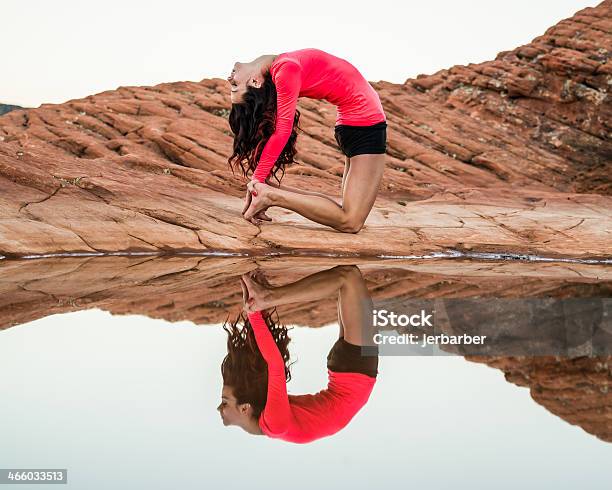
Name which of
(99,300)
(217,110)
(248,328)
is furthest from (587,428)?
(217,110)

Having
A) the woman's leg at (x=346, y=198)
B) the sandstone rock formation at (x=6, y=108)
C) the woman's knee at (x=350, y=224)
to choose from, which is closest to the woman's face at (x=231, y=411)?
the woman's leg at (x=346, y=198)

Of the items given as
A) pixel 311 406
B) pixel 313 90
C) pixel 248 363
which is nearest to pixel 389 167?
pixel 313 90

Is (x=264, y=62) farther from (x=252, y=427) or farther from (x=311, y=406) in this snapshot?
(x=252, y=427)

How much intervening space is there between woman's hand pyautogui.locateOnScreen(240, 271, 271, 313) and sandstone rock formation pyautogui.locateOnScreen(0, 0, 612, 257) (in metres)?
2.08

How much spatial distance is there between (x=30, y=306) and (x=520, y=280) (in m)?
4.01

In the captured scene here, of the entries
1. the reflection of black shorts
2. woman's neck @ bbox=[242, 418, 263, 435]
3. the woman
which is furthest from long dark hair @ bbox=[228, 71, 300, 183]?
woman's neck @ bbox=[242, 418, 263, 435]

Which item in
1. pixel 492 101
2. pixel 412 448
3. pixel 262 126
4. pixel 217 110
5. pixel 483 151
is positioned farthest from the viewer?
pixel 492 101

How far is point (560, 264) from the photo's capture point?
8211 millimetres

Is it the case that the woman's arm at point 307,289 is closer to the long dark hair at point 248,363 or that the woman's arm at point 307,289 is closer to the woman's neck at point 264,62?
the long dark hair at point 248,363

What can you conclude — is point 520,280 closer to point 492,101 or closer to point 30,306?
point 30,306

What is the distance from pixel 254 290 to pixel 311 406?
109 inches

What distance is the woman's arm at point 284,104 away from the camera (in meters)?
7.23

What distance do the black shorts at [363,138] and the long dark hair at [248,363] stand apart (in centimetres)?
400

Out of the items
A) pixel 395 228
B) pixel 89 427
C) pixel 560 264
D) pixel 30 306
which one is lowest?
pixel 89 427
